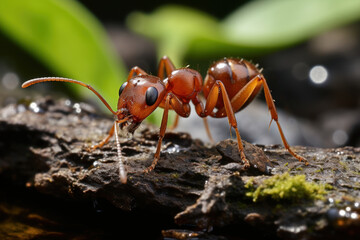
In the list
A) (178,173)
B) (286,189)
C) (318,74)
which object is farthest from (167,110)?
(318,74)

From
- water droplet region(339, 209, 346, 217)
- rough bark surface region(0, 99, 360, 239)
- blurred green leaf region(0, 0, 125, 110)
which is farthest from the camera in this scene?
blurred green leaf region(0, 0, 125, 110)

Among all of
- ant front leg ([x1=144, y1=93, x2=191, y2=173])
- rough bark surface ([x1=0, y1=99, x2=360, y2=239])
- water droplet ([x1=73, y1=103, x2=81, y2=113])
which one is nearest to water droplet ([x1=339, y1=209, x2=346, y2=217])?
rough bark surface ([x1=0, y1=99, x2=360, y2=239])

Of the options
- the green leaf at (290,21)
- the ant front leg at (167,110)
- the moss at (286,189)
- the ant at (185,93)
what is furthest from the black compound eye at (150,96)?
the green leaf at (290,21)

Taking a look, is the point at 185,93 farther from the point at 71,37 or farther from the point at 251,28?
the point at 251,28

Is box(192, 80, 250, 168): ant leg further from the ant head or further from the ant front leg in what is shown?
the ant head

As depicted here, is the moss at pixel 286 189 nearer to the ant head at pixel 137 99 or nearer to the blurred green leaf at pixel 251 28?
the ant head at pixel 137 99

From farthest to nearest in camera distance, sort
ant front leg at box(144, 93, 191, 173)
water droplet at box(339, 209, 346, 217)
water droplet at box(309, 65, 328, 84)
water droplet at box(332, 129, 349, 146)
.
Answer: water droplet at box(309, 65, 328, 84) < water droplet at box(332, 129, 349, 146) < ant front leg at box(144, 93, 191, 173) < water droplet at box(339, 209, 346, 217)

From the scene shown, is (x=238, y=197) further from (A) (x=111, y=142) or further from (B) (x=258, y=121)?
(B) (x=258, y=121)
